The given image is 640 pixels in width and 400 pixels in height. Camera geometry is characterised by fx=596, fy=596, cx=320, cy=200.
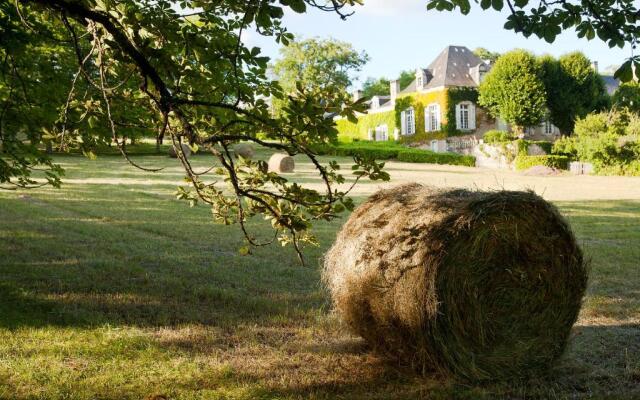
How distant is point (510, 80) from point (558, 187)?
20.2 meters

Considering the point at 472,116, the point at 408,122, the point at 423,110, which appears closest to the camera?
the point at 472,116

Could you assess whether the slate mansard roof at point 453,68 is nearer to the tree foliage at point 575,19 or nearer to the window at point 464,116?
the window at point 464,116

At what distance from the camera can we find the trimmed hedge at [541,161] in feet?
105

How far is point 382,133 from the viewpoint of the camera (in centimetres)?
5488

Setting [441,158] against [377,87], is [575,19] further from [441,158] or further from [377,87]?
[377,87]

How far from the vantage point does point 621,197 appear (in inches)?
784

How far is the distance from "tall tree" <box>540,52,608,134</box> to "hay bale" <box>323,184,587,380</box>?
4169cm

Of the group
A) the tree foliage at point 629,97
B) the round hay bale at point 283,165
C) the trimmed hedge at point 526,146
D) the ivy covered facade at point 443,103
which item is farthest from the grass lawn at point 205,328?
the tree foliage at point 629,97

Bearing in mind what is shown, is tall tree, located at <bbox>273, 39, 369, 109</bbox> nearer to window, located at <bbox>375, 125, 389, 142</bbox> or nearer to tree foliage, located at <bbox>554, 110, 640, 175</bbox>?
window, located at <bbox>375, 125, 389, 142</bbox>

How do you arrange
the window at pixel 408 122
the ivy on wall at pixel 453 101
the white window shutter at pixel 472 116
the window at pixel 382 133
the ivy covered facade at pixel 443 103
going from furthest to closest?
the window at pixel 382 133
the window at pixel 408 122
the white window shutter at pixel 472 116
the ivy covered facade at pixel 443 103
the ivy on wall at pixel 453 101

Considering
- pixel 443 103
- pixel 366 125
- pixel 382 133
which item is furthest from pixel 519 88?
pixel 366 125

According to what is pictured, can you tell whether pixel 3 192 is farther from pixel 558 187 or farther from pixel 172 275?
pixel 558 187

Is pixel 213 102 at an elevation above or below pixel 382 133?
below

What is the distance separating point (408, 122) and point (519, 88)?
1100cm
